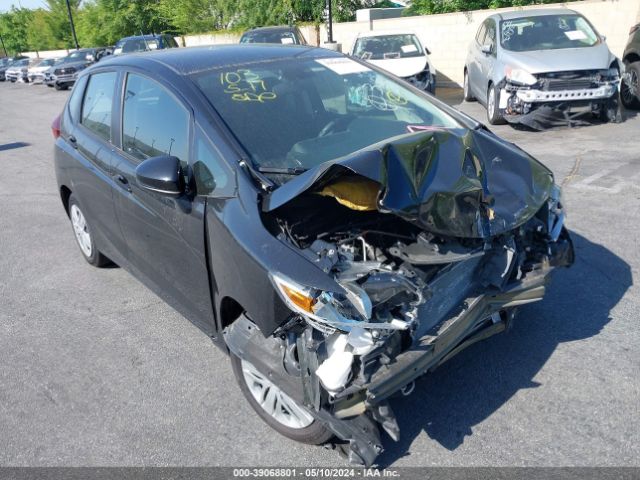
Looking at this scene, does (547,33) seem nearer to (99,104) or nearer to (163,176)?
(99,104)

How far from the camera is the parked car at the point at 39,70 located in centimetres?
3081

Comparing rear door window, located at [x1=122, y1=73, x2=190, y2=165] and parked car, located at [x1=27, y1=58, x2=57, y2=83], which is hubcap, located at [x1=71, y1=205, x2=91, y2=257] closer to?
rear door window, located at [x1=122, y1=73, x2=190, y2=165]

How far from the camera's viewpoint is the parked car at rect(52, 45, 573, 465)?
101 inches

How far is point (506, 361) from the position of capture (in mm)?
3486

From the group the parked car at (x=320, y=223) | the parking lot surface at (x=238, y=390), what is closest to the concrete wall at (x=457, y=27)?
the parking lot surface at (x=238, y=390)

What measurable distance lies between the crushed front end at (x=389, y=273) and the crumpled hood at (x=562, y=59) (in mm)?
6524

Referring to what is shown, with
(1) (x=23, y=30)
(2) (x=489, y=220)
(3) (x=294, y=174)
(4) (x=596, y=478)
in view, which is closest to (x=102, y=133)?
(3) (x=294, y=174)

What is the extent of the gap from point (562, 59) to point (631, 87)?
87.8 inches

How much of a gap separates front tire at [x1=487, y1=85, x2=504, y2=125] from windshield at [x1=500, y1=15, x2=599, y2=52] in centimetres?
81

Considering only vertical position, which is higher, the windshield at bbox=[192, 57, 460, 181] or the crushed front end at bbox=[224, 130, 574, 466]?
the windshield at bbox=[192, 57, 460, 181]

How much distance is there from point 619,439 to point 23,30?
80.0 metres

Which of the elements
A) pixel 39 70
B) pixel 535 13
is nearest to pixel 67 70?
pixel 39 70

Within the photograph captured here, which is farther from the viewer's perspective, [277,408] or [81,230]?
[81,230]

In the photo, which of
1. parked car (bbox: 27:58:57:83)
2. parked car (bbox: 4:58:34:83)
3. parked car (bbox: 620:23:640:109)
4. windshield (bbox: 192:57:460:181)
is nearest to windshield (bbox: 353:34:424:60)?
parked car (bbox: 620:23:640:109)
